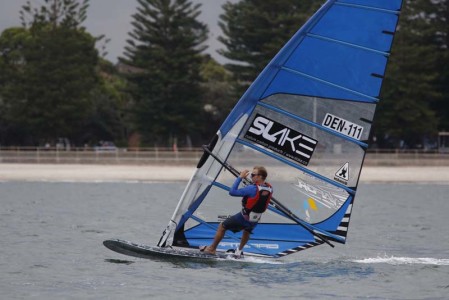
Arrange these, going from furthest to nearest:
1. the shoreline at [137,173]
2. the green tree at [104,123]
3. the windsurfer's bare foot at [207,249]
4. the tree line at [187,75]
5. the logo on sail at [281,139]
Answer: the green tree at [104,123] < the tree line at [187,75] < the shoreline at [137,173] < the windsurfer's bare foot at [207,249] < the logo on sail at [281,139]

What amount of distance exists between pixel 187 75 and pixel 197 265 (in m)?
38.9

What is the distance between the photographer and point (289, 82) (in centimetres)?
1186

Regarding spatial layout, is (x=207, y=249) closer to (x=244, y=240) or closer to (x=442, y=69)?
(x=244, y=240)

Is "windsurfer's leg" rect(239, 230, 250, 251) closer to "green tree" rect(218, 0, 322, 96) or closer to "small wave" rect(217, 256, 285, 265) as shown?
"small wave" rect(217, 256, 285, 265)

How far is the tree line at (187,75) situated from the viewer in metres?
47.8

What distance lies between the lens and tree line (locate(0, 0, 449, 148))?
4778 centimetres

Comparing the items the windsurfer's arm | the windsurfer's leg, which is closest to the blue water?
the windsurfer's leg

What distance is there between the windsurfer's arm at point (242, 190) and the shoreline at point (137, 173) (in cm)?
2374

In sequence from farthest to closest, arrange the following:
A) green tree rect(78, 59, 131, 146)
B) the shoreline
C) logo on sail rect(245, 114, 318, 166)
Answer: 1. green tree rect(78, 59, 131, 146)
2. the shoreline
3. logo on sail rect(245, 114, 318, 166)

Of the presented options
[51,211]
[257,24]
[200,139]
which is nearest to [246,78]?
[257,24]

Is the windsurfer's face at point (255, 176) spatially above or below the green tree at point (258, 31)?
below

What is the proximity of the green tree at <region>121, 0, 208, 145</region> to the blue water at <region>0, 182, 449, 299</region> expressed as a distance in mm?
26623

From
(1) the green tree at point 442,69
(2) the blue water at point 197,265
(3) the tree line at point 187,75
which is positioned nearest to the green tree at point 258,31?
(3) the tree line at point 187,75

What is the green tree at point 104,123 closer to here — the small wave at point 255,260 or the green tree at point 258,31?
the green tree at point 258,31
